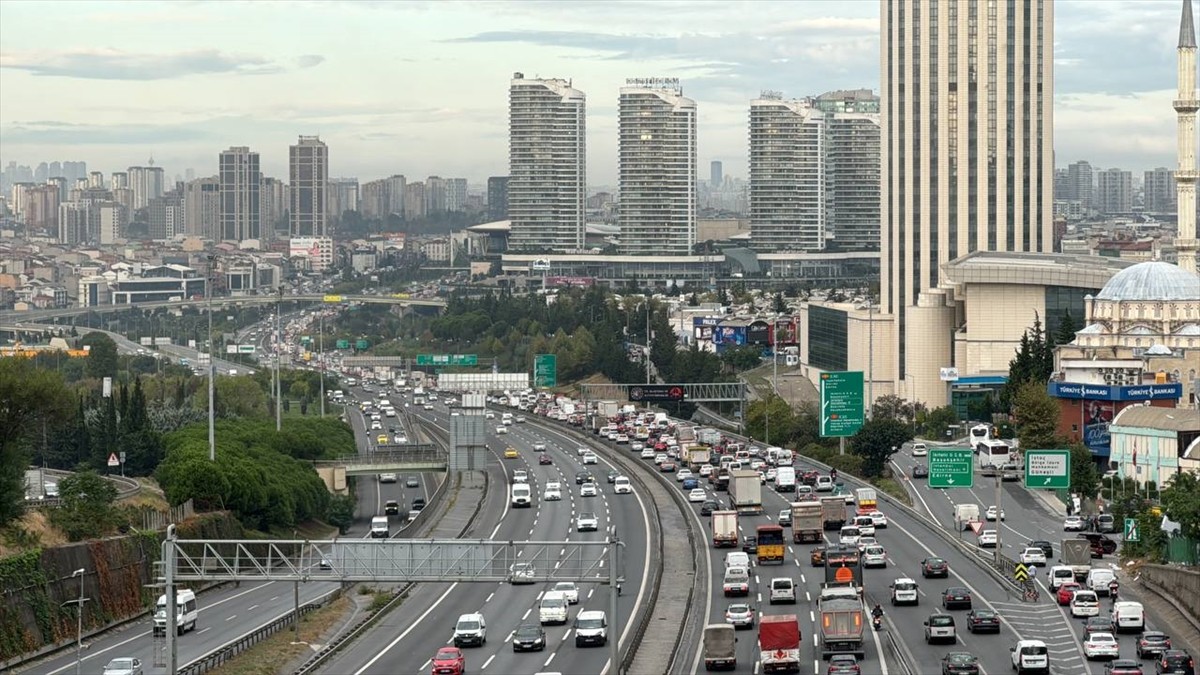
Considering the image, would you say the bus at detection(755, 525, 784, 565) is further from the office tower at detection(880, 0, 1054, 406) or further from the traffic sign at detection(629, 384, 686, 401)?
the traffic sign at detection(629, 384, 686, 401)

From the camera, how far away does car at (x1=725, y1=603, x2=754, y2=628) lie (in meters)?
57.1

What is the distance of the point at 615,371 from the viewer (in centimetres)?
18488

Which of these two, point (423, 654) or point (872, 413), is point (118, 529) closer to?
point (423, 654)

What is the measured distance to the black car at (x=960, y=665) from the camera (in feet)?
153

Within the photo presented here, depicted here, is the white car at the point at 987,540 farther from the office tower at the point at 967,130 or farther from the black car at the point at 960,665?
the office tower at the point at 967,130

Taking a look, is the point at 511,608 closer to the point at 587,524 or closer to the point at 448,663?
the point at 448,663

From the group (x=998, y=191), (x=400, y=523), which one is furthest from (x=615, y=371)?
(x=400, y=523)

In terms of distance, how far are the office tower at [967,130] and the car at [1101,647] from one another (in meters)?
97.7

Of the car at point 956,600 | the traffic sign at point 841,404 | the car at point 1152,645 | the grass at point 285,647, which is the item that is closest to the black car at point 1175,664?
the car at point 1152,645

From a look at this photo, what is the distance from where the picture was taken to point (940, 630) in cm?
5341

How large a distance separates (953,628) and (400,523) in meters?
53.3

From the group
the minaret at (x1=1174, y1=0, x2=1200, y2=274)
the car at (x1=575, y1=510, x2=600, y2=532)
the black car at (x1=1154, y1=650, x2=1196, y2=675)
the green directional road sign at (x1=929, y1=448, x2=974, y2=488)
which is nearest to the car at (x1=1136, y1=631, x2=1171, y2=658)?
the black car at (x1=1154, y1=650, x2=1196, y2=675)

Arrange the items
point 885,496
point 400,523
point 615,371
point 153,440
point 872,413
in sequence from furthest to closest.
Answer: point 615,371, point 872,413, point 153,440, point 400,523, point 885,496

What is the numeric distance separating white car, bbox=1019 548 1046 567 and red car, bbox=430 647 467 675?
81.5ft
